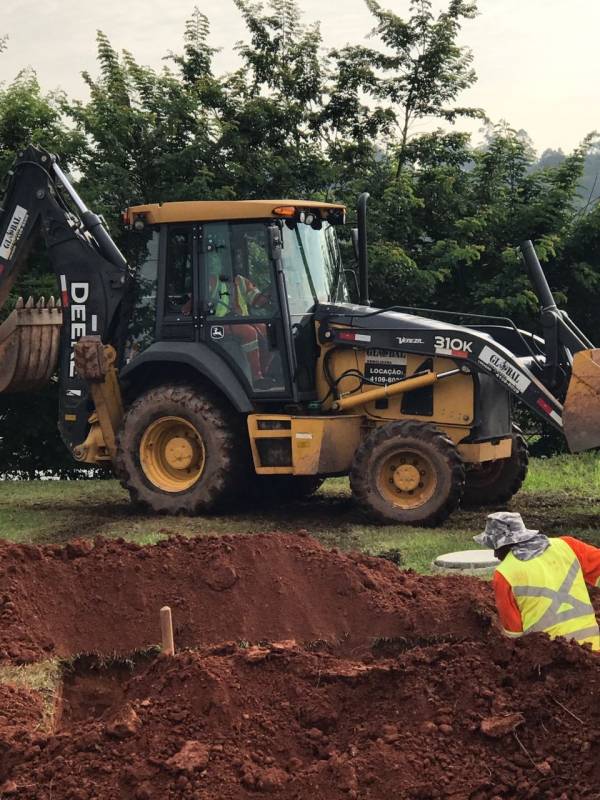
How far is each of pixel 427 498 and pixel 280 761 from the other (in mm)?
5604

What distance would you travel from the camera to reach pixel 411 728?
540 cm

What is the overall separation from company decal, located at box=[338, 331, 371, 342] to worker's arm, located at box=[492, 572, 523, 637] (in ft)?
18.9

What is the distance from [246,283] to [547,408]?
3074 millimetres

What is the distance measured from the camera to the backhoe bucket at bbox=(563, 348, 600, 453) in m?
10.2

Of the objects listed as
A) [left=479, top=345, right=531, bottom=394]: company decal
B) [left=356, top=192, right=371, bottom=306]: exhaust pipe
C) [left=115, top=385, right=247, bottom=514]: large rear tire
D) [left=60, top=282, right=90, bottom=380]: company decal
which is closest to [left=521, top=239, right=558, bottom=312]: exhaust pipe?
[left=479, top=345, right=531, bottom=394]: company decal

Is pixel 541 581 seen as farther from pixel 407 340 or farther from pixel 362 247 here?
pixel 362 247

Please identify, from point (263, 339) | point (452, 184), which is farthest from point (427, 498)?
point (452, 184)

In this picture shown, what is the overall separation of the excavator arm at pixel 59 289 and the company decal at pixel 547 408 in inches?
171

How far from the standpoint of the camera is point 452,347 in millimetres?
10883

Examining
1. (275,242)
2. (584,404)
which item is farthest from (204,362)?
(584,404)

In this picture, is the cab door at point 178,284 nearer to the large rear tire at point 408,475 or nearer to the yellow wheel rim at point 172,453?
the yellow wheel rim at point 172,453

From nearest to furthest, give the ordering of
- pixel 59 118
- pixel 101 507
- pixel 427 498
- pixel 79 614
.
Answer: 1. pixel 79 614
2. pixel 427 498
3. pixel 101 507
4. pixel 59 118

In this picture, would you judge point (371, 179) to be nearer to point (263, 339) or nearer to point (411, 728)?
point (263, 339)

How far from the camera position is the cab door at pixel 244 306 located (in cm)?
1120
